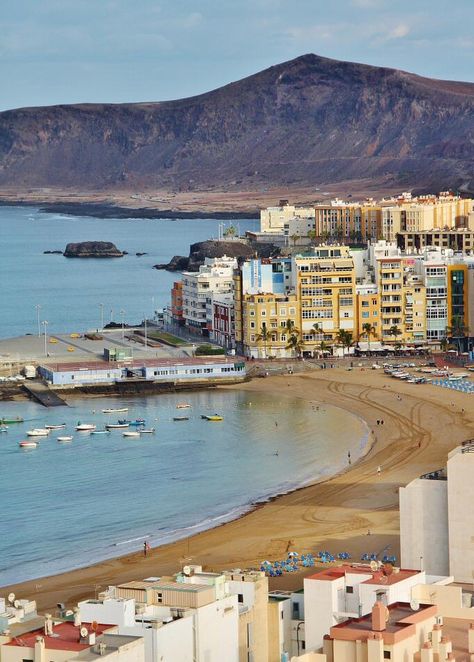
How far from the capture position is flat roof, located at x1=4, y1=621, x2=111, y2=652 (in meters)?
14.6

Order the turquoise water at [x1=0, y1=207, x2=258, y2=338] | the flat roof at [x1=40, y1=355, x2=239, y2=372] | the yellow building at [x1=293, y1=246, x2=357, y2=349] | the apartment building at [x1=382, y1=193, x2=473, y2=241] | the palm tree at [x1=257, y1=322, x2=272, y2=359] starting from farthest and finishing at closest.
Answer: the apartment building at [x1=382, y1=193, x2=473, y2=241] < the turquoise water at [x1=0, y1=207, x2=258, y2=338] < the yellow building at [x1=293, y1=246, x2=357, y2=349] < the palm tree at [x1=257, y1=322, x2=272, y2=359] < the flat roof at [x1=40, y1=355, x2=239, y2=372]

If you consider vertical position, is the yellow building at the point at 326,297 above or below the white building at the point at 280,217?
below

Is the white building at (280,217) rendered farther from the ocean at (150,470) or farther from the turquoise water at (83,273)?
the ocean at (150,470)

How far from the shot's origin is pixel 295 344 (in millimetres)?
52656

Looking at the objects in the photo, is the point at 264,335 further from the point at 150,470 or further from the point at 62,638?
the point at 62,638

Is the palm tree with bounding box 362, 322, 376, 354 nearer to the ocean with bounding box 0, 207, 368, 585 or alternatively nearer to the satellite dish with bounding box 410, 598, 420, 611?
the ocean with bounding box 0, 207, 368, 585

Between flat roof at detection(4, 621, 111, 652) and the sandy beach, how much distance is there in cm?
886

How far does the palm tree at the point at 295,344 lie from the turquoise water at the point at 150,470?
15.9ft

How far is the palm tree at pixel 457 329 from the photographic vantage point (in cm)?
5344

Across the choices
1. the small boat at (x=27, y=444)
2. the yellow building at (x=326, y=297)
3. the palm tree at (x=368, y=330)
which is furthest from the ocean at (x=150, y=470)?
the palm tree at (x=368, y=330)

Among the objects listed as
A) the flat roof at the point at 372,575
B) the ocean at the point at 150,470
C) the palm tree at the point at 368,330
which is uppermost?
the flat roof at the point at 372,575

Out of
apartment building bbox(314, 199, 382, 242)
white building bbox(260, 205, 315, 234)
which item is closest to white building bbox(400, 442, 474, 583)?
apartment building bbox(314, 199, 382, 242)

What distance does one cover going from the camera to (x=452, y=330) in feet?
176

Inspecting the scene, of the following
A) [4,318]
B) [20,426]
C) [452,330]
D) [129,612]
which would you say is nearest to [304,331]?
[452,330]
